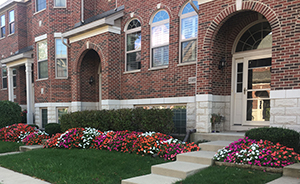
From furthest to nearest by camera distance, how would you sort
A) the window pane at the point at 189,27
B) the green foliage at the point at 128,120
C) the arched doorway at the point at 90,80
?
the arched doorway at the point at 90,80 → the window pane at the point at 189,27 → the green foliage at the point at 128,120

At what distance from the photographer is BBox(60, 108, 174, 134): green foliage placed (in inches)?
315

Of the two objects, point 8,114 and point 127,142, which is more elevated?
point 8,114

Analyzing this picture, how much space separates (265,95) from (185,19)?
12.6 feet

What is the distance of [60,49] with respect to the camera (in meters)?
13.4

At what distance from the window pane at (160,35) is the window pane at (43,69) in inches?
272

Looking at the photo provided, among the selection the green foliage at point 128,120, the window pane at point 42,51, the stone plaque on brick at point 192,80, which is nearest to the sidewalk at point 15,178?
the green foliage at point 128,120

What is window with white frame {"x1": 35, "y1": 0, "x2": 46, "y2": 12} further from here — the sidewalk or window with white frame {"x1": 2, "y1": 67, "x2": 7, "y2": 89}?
the sidewalk

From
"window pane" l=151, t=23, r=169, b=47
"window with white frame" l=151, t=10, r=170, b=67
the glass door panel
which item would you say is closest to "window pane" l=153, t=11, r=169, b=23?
"window with white frame" l=151, t=10, r=170, b=67

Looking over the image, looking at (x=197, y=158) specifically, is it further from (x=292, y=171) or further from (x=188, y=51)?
(x=188, y=51)

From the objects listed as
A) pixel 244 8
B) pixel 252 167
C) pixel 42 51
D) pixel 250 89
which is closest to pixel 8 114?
pixel 42 51

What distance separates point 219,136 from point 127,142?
2644 mm

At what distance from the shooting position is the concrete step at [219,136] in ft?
22.3

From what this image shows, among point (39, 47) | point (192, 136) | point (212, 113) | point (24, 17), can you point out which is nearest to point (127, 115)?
point (192, 136)

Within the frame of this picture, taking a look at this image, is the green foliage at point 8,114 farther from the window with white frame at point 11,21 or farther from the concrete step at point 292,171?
the concrete step at point 292,171
